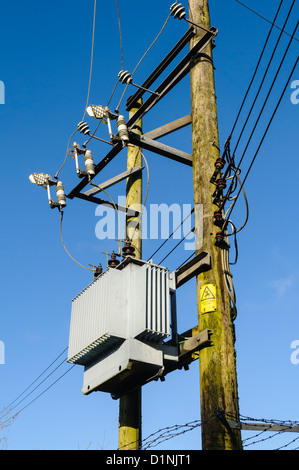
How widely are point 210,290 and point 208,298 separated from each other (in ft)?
0.28

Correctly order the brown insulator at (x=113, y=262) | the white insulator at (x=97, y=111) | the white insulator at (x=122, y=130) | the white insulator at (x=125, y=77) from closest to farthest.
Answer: the brown insulator at (x=113, y=262)
the white insulator at (x=122, y=130)
the white insulator at (x=97, y=111)
the white insulator at (x=125, y=77)

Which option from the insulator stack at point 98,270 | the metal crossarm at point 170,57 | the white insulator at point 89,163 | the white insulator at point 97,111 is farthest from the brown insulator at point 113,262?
the metal crossarm at point 170,57

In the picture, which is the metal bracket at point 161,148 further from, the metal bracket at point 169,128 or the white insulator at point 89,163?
the white insulator at point 89,163

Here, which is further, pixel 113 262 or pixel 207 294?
pixel 113 262

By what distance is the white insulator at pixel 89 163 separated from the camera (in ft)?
24.9

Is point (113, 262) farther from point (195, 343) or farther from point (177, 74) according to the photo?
point (177, 74)

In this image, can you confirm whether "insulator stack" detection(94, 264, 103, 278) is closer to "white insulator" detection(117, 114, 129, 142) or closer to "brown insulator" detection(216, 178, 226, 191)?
"white insulator" detection(117, 114, 129, 142)

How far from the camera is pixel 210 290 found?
5.49 meters

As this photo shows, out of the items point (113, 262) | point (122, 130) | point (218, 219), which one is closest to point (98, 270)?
point (113, 262)

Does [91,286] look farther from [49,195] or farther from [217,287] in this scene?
[49,195]

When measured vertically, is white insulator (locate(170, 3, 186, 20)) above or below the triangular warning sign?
above

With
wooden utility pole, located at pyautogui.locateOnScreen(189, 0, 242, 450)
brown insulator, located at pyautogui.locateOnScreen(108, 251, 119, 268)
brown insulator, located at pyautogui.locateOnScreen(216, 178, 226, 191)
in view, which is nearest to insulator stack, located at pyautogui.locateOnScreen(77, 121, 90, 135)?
wooden utility pole, located at pyautogui.locateOnScreen(189, 0, 242, 450)

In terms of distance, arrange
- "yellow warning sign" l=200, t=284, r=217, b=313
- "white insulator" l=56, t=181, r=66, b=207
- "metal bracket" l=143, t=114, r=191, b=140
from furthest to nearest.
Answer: "white insulator" l=56, t=181, r=66, b=207
"metal bracket" l=143, t=114, r=191, b=140
"yellow warning sign" l=200, t=284, r=217, b=313

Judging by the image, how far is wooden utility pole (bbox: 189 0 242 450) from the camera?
16.0ft
